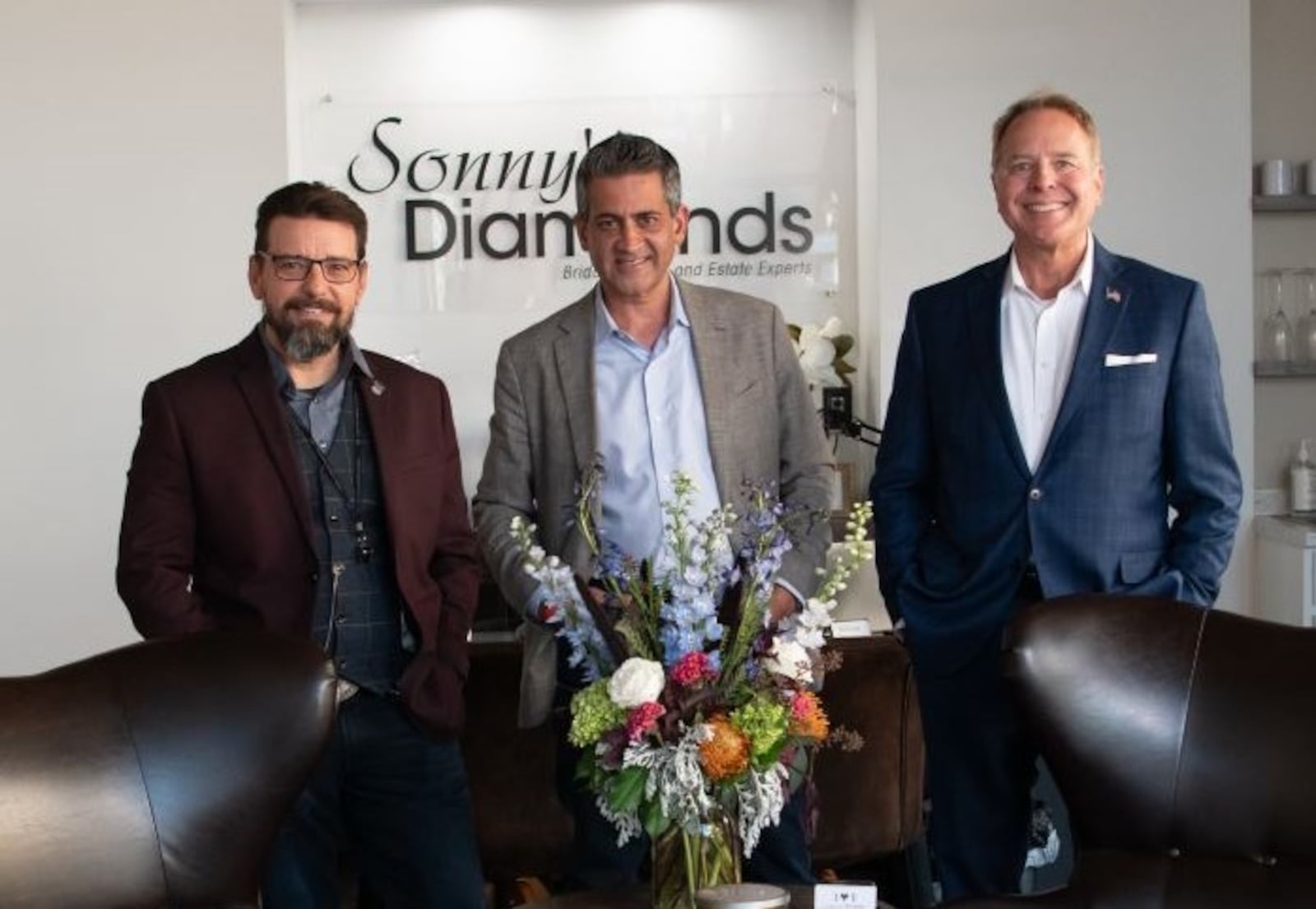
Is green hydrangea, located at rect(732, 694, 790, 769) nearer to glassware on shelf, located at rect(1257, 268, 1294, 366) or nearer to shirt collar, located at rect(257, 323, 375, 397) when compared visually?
shirt collar, located at rect(257, 323, 375, 397)

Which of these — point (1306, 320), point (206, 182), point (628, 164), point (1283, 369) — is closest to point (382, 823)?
point (628, 164)

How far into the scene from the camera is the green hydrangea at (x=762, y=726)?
257 cm

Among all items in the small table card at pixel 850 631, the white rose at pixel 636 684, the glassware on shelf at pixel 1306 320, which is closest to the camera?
the white rose at pixel 636 684

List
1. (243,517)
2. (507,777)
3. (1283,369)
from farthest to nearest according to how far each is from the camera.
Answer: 1. (1283,369)
2. (507,777)
3. (243,517)

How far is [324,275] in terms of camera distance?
3.27 metres

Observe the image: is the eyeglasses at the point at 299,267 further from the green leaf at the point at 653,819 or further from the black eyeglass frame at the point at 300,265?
the green leaf at the point at 653,819

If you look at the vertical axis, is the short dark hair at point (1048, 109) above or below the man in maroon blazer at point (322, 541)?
above

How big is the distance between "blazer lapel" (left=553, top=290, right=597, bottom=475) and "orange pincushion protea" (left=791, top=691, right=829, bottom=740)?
0.98 m

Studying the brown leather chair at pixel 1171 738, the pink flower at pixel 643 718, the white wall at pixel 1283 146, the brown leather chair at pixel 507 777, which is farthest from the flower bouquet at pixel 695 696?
the white wall at pixel 1283 146

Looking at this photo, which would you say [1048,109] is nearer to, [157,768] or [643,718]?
[643,718]

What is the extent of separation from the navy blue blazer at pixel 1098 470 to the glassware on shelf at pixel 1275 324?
346 centimetres

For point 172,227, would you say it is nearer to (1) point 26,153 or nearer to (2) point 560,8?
(1) point 26,153

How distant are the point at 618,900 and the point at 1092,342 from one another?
1.23 m

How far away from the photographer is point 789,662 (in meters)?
2.62
